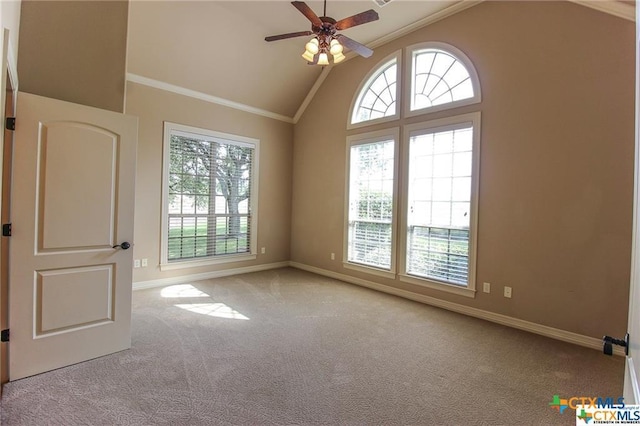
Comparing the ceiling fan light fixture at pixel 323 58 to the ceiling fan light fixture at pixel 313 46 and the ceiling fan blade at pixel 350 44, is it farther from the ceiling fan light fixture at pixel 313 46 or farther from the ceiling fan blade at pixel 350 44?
the ceiling fan blade at pixel 350 44

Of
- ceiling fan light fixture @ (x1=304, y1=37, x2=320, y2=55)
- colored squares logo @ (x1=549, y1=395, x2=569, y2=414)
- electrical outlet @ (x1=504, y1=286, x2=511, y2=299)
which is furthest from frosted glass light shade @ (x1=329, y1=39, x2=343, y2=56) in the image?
colored squares logo @ (x1=549, y1=395, x2=569, y2=414)

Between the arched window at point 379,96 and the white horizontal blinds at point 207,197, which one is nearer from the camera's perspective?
the arched window at point 379,96

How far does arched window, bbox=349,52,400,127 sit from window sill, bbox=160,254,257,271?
3.12 metres

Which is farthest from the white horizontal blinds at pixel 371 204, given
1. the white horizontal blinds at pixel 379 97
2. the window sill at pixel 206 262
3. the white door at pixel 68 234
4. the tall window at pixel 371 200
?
the white door at pixel 68 234

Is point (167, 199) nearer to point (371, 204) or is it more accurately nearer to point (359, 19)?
point (371, 204)

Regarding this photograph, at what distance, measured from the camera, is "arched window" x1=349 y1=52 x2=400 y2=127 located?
4645 mm

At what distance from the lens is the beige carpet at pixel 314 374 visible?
1.91m

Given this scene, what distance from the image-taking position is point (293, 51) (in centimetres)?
500

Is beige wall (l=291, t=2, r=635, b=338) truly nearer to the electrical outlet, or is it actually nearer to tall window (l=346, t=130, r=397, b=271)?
the electrical outlet

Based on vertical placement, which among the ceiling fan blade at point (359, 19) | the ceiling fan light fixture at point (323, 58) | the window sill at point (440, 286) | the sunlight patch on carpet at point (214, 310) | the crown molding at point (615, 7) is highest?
the crown molding at point (615, 7)

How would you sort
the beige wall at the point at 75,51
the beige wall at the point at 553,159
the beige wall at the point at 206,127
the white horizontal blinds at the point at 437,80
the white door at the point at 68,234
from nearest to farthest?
the white door at the point at 68,234 < the beige wall at the point at 75,51 < the beige wall at the point at 553,159 < the white horizontal blinds at the point at 437,80 < the beige wall at the point at 206,127

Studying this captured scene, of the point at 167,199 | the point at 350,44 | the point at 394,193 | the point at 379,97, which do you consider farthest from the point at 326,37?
the point at 167,199

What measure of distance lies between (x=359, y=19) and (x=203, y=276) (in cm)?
438

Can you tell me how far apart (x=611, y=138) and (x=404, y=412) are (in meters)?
3.11
